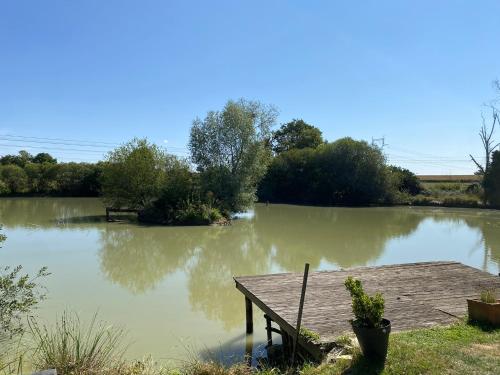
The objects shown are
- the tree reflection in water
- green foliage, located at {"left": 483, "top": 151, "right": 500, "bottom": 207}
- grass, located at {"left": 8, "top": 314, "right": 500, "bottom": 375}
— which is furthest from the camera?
green foliage, located at {"left": 483, "top": 151, "right": 500, "bottom": 207}

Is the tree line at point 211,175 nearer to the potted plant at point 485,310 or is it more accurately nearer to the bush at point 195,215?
the bush at point 195,215

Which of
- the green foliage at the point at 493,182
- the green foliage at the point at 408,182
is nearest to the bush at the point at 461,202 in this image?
the green foliage at the point at 493,182

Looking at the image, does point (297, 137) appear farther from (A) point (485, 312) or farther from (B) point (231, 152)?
(A) point (485, 312)

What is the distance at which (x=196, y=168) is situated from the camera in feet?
108

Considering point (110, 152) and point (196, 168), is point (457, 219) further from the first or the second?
point (110, 152)

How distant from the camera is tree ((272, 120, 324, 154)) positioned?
6800 centimetres

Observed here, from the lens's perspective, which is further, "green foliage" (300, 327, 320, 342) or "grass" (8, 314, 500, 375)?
"green foliage" (300, 327, 320, 342)

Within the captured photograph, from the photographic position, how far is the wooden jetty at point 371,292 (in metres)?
6.57


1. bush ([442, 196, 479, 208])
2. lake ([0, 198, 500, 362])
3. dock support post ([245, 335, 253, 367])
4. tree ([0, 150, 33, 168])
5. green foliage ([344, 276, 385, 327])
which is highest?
tree ([0, 150, 33, 168])

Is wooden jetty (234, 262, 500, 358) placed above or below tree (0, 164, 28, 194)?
below

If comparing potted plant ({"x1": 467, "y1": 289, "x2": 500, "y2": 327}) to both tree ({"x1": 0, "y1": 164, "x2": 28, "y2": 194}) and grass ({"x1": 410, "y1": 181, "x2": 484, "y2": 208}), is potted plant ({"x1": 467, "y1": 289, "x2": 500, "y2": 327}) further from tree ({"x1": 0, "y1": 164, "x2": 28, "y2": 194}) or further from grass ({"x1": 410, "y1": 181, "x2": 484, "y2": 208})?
tree ({"x1": 0, "y1": 164, "x2": 28, "y2": 194})

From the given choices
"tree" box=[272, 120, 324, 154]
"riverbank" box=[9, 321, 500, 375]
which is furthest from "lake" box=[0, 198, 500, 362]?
"tree" box=[272, 120, 324, 154]

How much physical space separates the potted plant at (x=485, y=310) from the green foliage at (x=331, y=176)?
140ft

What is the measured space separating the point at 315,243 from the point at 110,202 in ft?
54.3
